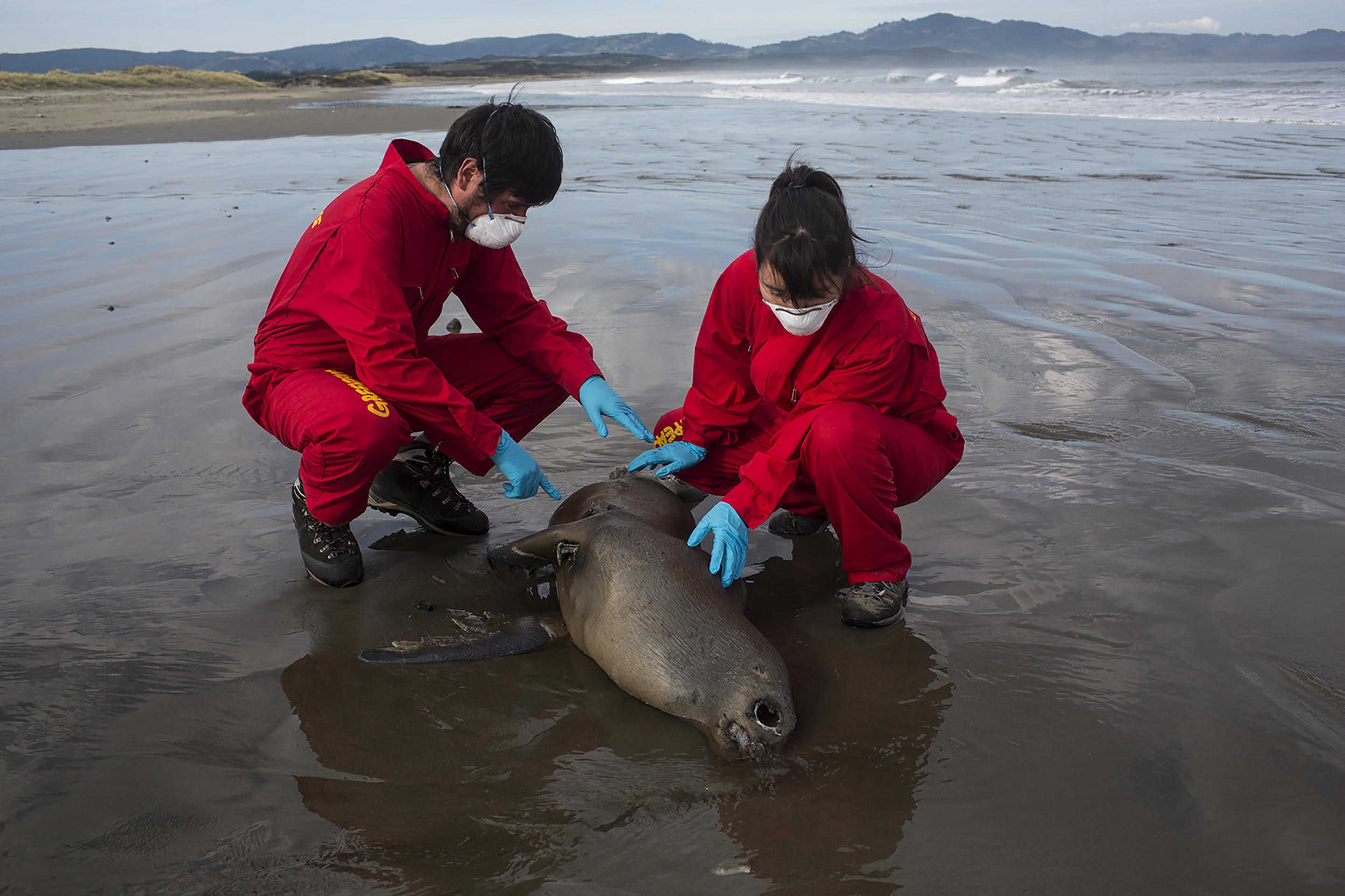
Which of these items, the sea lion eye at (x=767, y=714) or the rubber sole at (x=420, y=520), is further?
the rubber sole at (x=420, y=520)

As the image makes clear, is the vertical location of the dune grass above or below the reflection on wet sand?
above

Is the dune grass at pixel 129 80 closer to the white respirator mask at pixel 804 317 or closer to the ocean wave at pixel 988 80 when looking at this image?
the ocean wave at pixel 988 80

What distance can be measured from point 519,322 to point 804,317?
4.99ft

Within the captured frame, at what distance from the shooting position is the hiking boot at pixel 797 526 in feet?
13.1

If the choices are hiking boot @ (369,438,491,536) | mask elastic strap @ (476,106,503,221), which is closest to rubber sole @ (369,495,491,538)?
hiking boot @ (369,438,491,536)

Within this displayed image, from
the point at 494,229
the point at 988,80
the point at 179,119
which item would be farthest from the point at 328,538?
the point at 988,80

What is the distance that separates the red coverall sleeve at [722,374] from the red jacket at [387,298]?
0.54 metres

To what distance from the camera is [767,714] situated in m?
2.62

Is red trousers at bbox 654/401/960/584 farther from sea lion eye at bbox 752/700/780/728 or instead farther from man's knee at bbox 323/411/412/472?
man's knee at bbox 323/411/412/472

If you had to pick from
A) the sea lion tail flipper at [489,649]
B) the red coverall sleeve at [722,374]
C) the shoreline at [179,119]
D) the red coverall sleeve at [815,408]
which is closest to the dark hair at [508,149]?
the red coverall sleeve at [722,374]

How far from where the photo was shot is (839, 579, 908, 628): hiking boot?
10.5 feet

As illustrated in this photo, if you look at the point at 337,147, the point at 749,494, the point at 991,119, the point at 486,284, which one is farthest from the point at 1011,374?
the point at 991,119

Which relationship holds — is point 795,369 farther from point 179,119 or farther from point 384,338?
point 179,119

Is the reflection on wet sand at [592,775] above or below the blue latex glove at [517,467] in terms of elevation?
below
